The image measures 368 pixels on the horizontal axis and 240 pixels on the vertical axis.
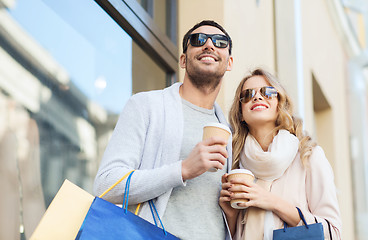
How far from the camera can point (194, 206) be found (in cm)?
244

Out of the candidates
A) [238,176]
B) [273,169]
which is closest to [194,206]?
[238,176]

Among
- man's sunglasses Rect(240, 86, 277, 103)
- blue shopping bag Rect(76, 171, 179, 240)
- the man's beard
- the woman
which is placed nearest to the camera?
blue shopping bag Rect(76, 171, 179, 240)

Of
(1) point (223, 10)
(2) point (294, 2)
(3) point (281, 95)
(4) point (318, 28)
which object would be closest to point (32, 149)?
(3) point (281, 95)

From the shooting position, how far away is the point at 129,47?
421cm

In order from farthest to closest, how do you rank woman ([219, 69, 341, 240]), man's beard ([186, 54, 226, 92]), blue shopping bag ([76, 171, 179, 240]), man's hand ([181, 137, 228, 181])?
man's beard ([186, 54, 226, 92]) → woman ([219, 69, 341, 240]) → man's hand ([181, 137, 228, 181]) → blue shopping bag ([76, 171, 179, 240])

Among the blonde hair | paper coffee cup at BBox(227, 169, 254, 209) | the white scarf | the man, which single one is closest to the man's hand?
the man

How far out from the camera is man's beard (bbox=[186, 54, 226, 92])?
272 cm

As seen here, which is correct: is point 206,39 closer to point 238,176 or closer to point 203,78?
point 203,78

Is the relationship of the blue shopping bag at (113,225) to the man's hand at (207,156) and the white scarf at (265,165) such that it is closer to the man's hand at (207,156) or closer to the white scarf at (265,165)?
the man's hand at (207,156)

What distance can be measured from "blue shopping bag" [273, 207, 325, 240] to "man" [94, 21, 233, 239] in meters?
0.26

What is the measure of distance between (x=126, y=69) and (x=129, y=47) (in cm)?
17

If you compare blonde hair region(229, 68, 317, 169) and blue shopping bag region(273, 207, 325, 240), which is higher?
blonde hair region(229, 68, 317, 169)

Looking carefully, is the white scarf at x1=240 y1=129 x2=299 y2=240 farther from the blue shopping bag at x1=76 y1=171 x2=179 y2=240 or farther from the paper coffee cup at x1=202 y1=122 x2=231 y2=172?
the blue shopping bag at x1=76 y1=171 x2=179 y2=240

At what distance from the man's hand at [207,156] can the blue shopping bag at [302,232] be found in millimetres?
475
